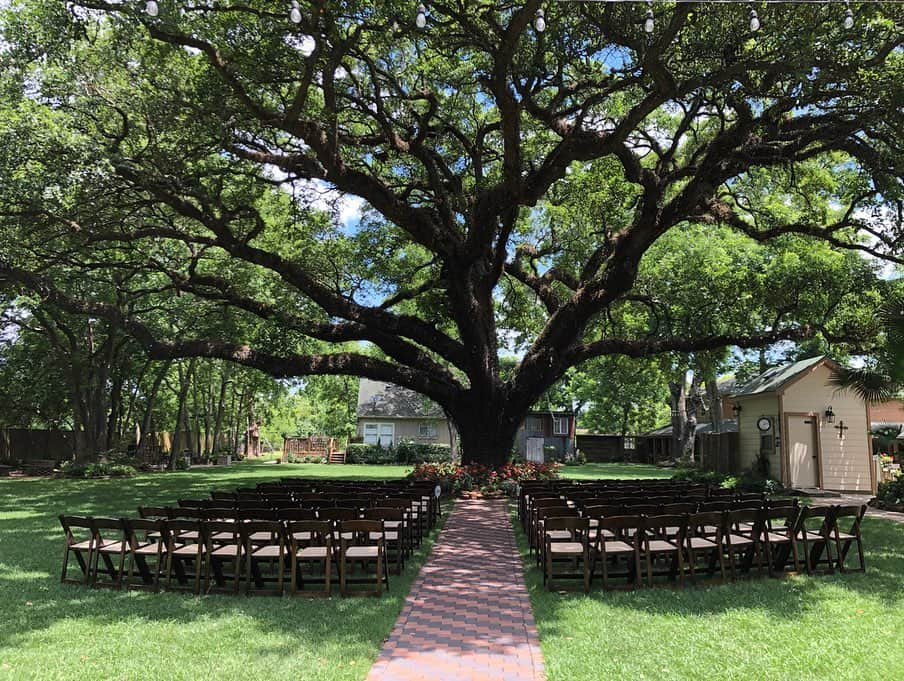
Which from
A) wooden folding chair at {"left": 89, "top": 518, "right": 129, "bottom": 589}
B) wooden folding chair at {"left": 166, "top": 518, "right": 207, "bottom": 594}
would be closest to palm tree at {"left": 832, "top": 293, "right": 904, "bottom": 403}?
wooden folding chair at {"left": 166, "top": 518, "right": 207, "bottom": 594}

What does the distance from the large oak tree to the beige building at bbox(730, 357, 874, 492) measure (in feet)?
6.37

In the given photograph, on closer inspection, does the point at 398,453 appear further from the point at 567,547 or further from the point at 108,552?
the point at 108,552

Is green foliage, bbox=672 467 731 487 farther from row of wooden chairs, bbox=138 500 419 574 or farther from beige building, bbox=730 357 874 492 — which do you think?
row of wooden chairs, bbox=138 500 419 574

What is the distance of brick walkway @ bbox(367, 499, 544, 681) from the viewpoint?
15.9 ft

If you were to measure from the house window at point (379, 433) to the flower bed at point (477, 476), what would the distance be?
23.8 m

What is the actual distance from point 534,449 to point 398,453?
8.68m

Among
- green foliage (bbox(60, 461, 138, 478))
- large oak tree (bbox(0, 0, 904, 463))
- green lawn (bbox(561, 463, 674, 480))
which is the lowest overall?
green lawn (bbox(561, 463, 674, 480))

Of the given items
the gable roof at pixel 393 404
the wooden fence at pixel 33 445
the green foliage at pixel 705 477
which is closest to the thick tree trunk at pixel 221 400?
the wooden fence at pixel 33 445

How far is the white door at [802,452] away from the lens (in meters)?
18.8

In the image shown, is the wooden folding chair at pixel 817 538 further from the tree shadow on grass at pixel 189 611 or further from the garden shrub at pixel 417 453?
the garden shrub at pixel 417 453

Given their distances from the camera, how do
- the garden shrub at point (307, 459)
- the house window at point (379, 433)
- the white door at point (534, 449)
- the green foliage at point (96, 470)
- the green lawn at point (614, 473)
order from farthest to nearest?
the house window at point (379, 433), the garden shrub at point (307, 459), the white door at point (534, 449), the green lawn at point (614, 473), the green foliage at point (96, 470)

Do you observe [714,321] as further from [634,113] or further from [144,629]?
[144,629]

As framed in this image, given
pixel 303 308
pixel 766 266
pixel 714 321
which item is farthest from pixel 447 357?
pixel 766 266

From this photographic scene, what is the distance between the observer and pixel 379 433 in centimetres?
4309
